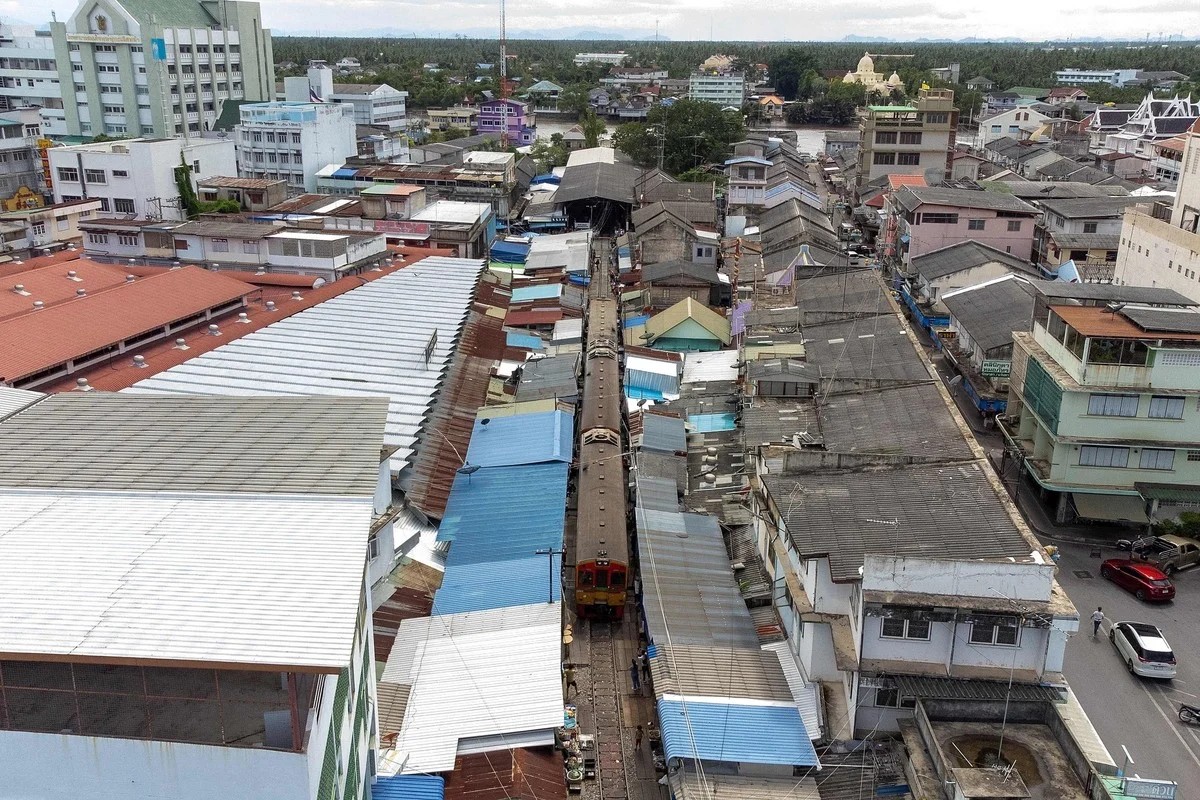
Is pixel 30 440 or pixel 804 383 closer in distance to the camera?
pixel 30 440

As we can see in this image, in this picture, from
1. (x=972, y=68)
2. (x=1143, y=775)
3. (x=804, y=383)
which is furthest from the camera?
(x=972, y=68)

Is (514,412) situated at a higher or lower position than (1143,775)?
higher

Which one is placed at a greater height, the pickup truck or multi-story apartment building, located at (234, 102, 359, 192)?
multi-story apartment building, located at (234, 102, 359, 192)

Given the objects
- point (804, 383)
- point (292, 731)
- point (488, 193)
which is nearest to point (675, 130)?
point (488, 193)

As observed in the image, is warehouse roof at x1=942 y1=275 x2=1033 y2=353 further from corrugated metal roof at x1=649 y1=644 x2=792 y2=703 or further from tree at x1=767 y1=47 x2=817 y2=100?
tree at x1=767 y1=47 x2=817 y2=100

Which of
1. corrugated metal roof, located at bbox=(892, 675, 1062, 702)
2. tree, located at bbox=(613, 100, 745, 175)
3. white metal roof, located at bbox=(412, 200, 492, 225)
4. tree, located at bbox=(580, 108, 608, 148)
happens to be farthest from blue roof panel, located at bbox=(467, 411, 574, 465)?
tree, located at bbox=(580, 108, 608, 148)

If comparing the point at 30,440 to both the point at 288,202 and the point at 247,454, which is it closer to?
the point at 247,454

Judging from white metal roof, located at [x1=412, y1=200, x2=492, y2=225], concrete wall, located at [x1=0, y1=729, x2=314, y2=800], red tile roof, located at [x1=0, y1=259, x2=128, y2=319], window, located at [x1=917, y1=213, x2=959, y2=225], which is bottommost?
concrete wall, located at [x1=0, y1=729, x2=314, y2=800]

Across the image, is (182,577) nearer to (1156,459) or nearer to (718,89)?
(1156,459)
